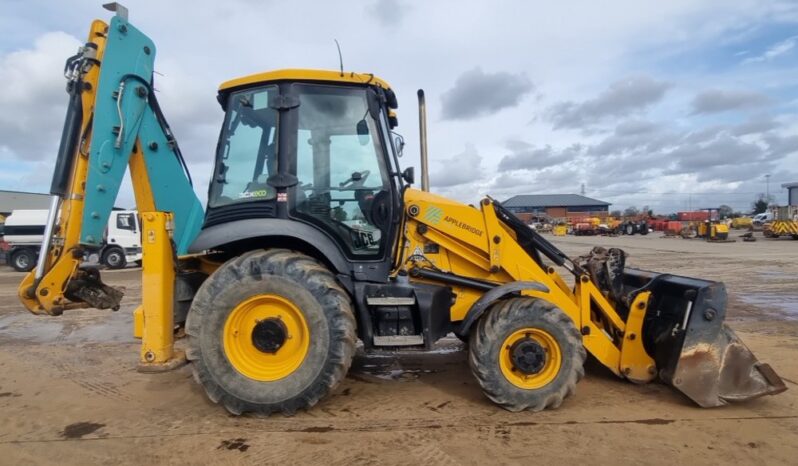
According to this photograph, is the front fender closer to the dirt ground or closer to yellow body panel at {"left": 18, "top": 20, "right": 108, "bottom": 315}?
the dirt ground

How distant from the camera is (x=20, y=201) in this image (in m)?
36.6

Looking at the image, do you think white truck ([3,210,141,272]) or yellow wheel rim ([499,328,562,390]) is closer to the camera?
yellow wheel rim ([499,328,562,390])

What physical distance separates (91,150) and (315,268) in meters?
2.09

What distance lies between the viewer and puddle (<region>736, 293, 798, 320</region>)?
845 centimetres

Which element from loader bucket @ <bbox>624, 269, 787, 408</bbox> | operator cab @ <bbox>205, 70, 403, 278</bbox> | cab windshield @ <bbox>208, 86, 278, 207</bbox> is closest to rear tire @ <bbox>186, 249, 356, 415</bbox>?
operator cab @ <bbox>205, 70, 403, 278</bbox>

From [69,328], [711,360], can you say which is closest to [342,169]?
[711,360]

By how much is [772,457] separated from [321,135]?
399 centimetres

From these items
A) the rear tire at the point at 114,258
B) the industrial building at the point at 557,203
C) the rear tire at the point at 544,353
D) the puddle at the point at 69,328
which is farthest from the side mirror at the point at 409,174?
the industrial building at the point at 557,203

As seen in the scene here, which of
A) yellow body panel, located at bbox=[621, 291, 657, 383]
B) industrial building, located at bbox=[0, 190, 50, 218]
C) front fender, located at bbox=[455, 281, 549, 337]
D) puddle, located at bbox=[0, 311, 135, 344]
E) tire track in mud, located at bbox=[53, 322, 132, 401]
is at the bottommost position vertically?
puddle, located at bbox=[0, 311, 135, 344]

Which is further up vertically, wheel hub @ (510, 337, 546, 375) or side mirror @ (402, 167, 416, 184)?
side mirror @ (402, 167, 416, 184)

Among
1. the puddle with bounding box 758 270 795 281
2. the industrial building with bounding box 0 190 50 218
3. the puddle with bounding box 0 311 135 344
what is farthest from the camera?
the industrial building with bounding box 0 190 50 218

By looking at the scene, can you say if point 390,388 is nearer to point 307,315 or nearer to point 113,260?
point 307,315

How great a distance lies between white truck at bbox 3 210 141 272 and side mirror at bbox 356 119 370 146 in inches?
623

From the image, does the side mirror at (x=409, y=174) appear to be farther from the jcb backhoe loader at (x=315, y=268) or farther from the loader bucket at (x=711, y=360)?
the loader bucket at (x=711, y=360)
